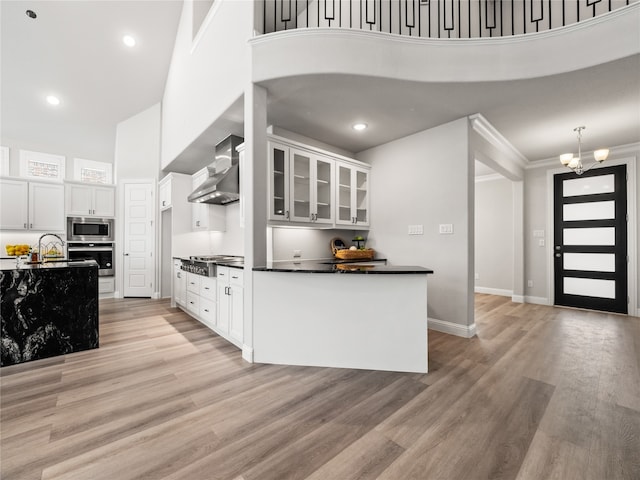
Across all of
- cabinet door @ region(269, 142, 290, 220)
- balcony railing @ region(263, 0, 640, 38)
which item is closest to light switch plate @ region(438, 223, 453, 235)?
cabinet door @ region(269, 142, 290, 220)

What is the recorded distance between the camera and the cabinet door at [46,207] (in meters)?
5.43

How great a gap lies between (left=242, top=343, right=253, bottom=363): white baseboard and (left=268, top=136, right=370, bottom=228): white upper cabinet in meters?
1.46

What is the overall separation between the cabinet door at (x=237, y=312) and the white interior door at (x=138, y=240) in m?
3.81

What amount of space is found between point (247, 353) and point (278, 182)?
200 centimetres

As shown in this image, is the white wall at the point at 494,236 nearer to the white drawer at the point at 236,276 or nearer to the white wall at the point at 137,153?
the white drawer at the point at 236,276

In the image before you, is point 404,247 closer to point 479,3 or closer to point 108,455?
point 479,3

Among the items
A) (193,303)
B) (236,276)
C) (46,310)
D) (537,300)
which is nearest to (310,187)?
(236,276)

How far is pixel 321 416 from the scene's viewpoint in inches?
74.0

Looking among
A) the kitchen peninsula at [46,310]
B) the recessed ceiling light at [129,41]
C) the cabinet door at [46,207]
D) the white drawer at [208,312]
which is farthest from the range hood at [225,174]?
the cabinet door at [46,207]

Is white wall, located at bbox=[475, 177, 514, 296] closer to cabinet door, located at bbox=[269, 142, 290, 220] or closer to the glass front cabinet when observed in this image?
the glass front cabinet

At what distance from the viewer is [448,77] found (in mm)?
2812

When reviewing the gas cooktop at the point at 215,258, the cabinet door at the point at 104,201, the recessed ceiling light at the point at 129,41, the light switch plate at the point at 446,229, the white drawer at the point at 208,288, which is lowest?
the white drawer at the point at 208,288

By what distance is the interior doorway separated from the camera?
459 cm

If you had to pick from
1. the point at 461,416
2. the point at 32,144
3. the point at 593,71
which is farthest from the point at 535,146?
the point at 32,144
